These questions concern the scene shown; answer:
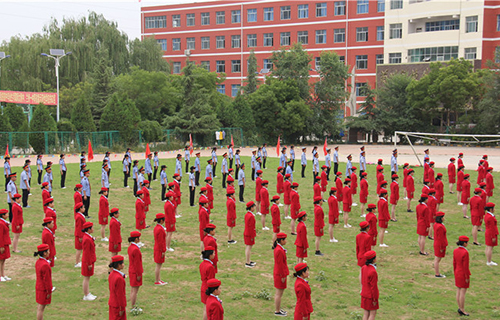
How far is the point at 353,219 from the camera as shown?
15922 mm

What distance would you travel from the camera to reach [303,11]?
193 ft

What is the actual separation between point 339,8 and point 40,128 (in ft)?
128

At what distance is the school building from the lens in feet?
164

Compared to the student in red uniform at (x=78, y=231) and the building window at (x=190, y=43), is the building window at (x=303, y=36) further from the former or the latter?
the student in red uniform at (x=78, y=231)

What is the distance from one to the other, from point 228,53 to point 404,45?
23.1 metres

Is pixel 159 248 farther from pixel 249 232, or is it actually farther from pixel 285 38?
pixel 285 38

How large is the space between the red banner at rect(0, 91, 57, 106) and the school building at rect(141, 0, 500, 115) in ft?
68.1

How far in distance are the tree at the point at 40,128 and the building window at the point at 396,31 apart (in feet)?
130

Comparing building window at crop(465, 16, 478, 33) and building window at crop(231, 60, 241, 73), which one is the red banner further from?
building window at crop(465, 16, 478, 33)

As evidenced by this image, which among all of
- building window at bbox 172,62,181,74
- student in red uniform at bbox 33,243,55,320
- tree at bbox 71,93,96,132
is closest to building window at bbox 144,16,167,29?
building window at bbox 172,62,181,74

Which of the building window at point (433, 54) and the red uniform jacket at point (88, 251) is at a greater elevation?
the building window at point (433, 54)

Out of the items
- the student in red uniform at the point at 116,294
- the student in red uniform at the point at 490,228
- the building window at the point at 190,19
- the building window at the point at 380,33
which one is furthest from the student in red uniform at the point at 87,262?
the building window at the point at 190,19

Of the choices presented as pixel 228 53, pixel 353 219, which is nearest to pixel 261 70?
pixel 228 53

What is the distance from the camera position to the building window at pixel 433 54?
5044cm
